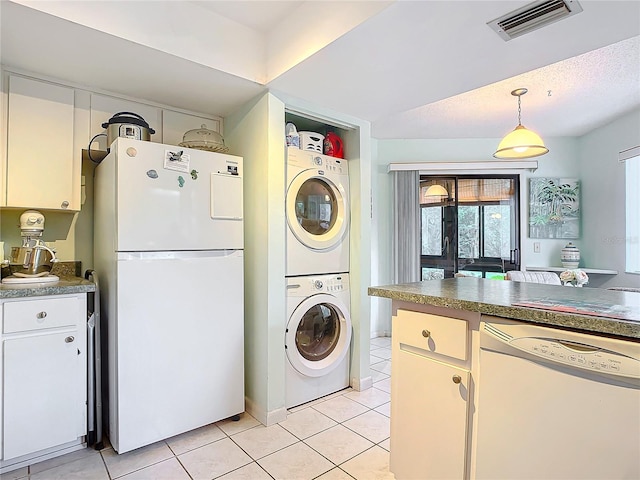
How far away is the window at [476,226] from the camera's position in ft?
14.4

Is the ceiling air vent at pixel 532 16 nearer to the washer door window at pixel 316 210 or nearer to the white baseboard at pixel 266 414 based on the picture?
the washer door window at pixel 316 210

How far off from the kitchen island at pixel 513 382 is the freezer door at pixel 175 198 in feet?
3.47

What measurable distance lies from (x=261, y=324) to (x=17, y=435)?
127 cm

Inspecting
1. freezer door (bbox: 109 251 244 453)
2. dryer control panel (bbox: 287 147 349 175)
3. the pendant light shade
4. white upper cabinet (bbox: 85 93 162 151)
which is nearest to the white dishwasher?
freezer door (bbox: 109 251 244 453)

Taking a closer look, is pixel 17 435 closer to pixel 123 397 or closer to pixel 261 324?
pixel 123 397

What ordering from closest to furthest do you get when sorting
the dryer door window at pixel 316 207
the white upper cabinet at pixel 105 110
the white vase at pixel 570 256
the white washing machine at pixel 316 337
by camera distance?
the white upper cabinet at pixel 105 110
the white washing machine at pixel 316 337
the dryer door window at pixel 316 207
the white vase at pixel 570 256

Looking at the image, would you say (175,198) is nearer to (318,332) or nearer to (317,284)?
(317,284)

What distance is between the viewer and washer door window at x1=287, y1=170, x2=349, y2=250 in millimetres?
2441

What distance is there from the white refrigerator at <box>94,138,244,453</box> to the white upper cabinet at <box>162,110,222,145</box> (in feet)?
1.66

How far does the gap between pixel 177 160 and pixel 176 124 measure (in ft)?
2.22

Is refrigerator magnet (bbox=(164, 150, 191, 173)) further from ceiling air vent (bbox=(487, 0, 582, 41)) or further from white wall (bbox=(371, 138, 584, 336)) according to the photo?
white wall (bbox=(371, 138, 584, 336))

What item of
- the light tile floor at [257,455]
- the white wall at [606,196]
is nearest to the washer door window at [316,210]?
the light tile floor at [257,455]

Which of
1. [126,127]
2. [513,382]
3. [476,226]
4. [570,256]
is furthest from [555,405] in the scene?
[570,256]

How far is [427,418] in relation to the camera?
4.81 feet
